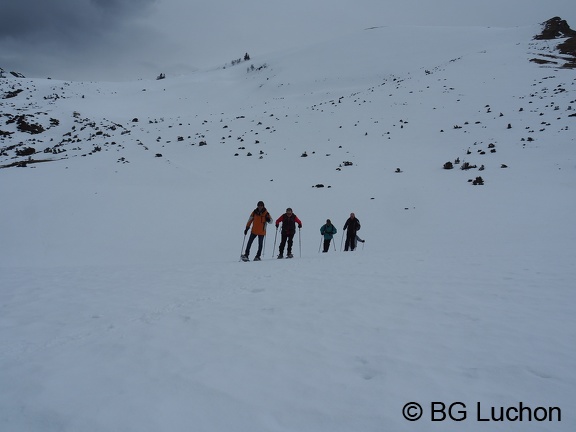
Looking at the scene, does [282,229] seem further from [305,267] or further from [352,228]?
[352,228]

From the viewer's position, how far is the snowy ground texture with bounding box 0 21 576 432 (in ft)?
9.66

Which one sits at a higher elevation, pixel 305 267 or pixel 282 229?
pixel 282 229

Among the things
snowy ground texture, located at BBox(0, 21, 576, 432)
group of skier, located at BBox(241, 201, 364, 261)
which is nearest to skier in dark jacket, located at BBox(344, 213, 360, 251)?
group of skier, located at BBox(241, 201, 364, 261)

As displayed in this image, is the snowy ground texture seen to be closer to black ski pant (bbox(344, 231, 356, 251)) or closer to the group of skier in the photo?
black ski pant (bbox(344, 231, 356, 251))

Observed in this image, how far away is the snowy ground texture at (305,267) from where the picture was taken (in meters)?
2.95

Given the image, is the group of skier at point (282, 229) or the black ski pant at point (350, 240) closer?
the group of skier at point (282, 229)

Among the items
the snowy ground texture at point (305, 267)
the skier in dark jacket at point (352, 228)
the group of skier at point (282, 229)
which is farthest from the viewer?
the skier in dark jacket at point (352, 228)

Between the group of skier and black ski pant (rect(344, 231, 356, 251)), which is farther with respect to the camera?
black ski pant (rect(344, 231, 356, 251))

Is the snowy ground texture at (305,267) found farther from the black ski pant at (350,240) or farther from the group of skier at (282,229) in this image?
the group of skier at (282,229)

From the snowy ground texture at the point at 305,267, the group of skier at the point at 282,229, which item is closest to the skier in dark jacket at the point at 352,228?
the group of skier at the point at 282,229

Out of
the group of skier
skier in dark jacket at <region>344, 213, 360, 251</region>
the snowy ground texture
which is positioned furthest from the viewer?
skier in dark jacket at <region>344, 213, 360, 251</region>

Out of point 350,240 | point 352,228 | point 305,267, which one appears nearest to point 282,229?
point 305,267

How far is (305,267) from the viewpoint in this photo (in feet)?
31.3

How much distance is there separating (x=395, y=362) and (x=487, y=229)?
44.1ft
